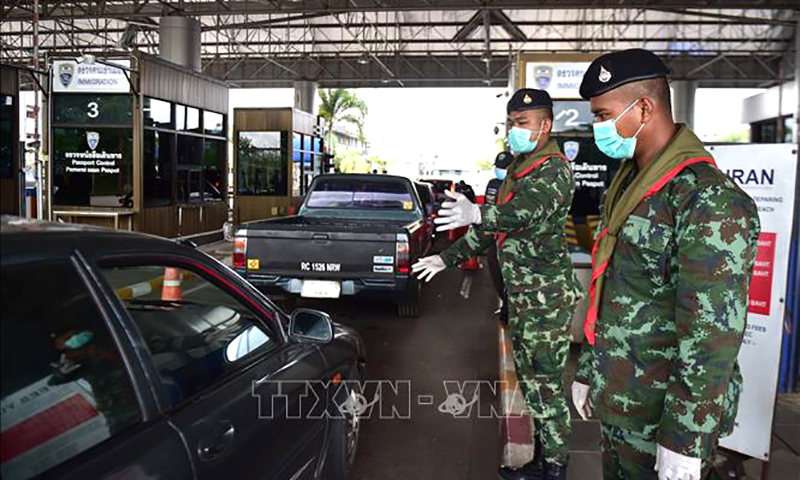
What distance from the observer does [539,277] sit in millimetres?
3734

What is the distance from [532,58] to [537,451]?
18.5 ft

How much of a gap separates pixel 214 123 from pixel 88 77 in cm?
449

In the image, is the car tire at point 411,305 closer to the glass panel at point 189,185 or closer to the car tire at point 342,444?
the car tire at point 342,444

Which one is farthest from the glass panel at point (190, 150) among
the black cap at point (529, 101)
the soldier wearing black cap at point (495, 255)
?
the black cap at point (529, 101)

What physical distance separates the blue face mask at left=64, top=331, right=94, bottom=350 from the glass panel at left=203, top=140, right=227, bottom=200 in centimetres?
1528

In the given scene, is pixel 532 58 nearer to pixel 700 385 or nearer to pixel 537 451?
pixel 537 451

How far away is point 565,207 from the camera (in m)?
3.71

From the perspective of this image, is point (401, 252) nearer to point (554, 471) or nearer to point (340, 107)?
point (554, 471)

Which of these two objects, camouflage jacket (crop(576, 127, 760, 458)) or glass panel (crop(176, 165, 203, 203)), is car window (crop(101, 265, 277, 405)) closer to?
camouflage jacket (crop(576, 127, 760, 458))

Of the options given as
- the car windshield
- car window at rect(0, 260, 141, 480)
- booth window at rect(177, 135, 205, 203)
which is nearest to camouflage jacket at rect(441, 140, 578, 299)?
car window at rect(0, 260, 141, 480)

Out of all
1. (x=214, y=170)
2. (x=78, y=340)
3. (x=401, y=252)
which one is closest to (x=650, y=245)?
(x=78, y=340)

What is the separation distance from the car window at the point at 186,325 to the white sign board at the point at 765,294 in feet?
7.99

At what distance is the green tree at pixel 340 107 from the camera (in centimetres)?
3753

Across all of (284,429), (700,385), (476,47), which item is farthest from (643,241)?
(476,47)
